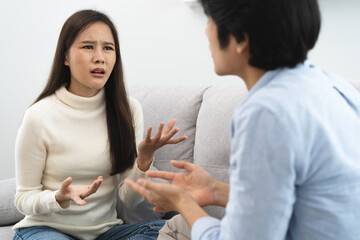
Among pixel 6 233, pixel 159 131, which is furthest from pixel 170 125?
pixel 6 233

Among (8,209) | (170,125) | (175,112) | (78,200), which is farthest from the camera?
(175,112)

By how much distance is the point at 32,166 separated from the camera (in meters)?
1.38

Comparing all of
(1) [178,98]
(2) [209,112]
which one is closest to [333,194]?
(2) [209,112]

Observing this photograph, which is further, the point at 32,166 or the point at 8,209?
the point at 8,209

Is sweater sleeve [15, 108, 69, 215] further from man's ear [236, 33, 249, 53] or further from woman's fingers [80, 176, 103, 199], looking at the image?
man's ear [236, 33, 249, 53]

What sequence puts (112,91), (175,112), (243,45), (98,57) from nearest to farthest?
(243,45)
(98,57)
(112,91)
(175,112)

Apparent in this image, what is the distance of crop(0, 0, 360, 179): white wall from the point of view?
2355mm

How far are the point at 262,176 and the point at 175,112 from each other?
1.12 metres

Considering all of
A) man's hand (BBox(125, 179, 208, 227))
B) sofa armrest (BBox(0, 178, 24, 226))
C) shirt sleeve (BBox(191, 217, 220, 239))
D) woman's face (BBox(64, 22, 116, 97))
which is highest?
woman's face (BBox(64, 22, 116, 97))

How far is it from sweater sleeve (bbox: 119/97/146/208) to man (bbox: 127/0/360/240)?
0.68 metres

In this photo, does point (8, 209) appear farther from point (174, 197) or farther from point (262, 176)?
point (262, 176)

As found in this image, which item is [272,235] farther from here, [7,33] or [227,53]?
[7,33]

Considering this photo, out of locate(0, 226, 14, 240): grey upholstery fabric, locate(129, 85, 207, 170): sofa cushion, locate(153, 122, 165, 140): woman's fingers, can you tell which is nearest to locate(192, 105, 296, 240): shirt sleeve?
locate(153, 122, 165, 140): woman's fingers

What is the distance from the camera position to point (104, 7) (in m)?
2.57
